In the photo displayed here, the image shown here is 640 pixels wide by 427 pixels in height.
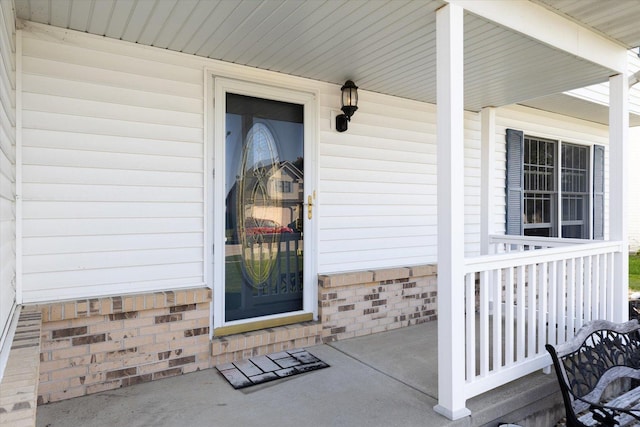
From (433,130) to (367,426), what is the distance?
11.1 ft

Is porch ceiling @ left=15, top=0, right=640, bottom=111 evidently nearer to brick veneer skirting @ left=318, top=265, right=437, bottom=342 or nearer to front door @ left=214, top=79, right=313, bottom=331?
front door @ left=214, top=79, right=313, bottom=331

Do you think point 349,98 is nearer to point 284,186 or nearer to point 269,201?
point 284,186

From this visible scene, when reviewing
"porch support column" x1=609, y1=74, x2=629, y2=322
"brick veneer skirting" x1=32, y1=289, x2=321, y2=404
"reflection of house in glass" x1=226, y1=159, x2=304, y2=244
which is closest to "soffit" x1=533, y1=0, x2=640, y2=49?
"porch support column" x1=609, y1=74, x2=629, y2=322

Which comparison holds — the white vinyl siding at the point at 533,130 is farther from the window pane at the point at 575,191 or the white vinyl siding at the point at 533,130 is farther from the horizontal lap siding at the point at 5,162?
the horizontal lap siding at the point at 5,162

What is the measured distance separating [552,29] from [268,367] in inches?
130

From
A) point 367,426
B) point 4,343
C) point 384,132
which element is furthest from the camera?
point 384,132

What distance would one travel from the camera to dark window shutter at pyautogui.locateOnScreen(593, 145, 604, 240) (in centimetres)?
659

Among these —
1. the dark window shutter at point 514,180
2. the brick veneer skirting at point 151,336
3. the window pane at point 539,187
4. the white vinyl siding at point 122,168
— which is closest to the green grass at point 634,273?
the window pane at point 539,187

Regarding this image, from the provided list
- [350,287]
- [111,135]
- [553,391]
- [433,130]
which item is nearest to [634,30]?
[433,130]

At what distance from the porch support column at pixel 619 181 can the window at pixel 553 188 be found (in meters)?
1.65

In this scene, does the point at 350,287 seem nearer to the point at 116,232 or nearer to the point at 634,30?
the point at 116,232

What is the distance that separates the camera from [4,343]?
184 centimetres

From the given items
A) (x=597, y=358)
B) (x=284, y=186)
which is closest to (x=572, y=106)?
(x=597, y=358)

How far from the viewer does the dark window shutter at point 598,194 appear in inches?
259
